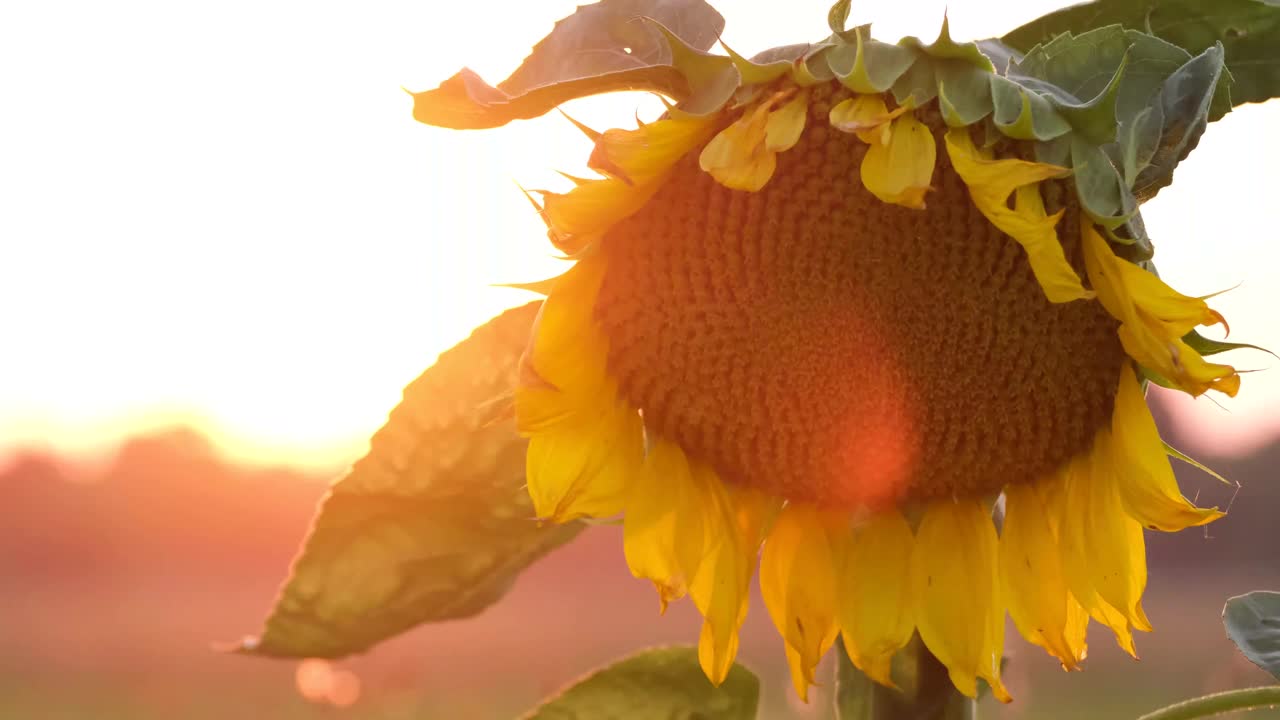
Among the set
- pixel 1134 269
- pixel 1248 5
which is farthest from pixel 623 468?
pixel 1248 5

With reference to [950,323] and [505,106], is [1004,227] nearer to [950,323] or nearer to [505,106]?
[950,323]

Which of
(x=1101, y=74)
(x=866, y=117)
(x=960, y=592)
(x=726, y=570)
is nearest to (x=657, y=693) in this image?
(x=726, y=570)

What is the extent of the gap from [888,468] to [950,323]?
6.4 inches

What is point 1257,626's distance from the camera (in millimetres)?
1245

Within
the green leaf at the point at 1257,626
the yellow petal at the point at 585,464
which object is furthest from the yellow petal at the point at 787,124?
A: the green leaf at the point at 1257,626

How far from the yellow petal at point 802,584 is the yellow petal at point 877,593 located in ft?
0.07

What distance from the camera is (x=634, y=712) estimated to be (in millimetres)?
1460

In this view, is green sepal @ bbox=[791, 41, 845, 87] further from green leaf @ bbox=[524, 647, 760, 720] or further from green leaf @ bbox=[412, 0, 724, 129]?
green leaf @ bbox=[524, 647, 760, 720]

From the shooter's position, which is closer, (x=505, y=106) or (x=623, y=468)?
(x=505, y=106)

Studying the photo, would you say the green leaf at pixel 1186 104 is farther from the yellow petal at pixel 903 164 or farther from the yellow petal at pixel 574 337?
the yellow petal at pixel 574 337

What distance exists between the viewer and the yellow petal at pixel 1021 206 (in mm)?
1052

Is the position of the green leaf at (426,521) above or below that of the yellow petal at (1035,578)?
above

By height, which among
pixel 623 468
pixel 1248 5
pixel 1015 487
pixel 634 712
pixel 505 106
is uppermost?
pixel 505 106

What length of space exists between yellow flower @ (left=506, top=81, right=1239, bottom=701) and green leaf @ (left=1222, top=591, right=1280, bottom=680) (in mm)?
105
